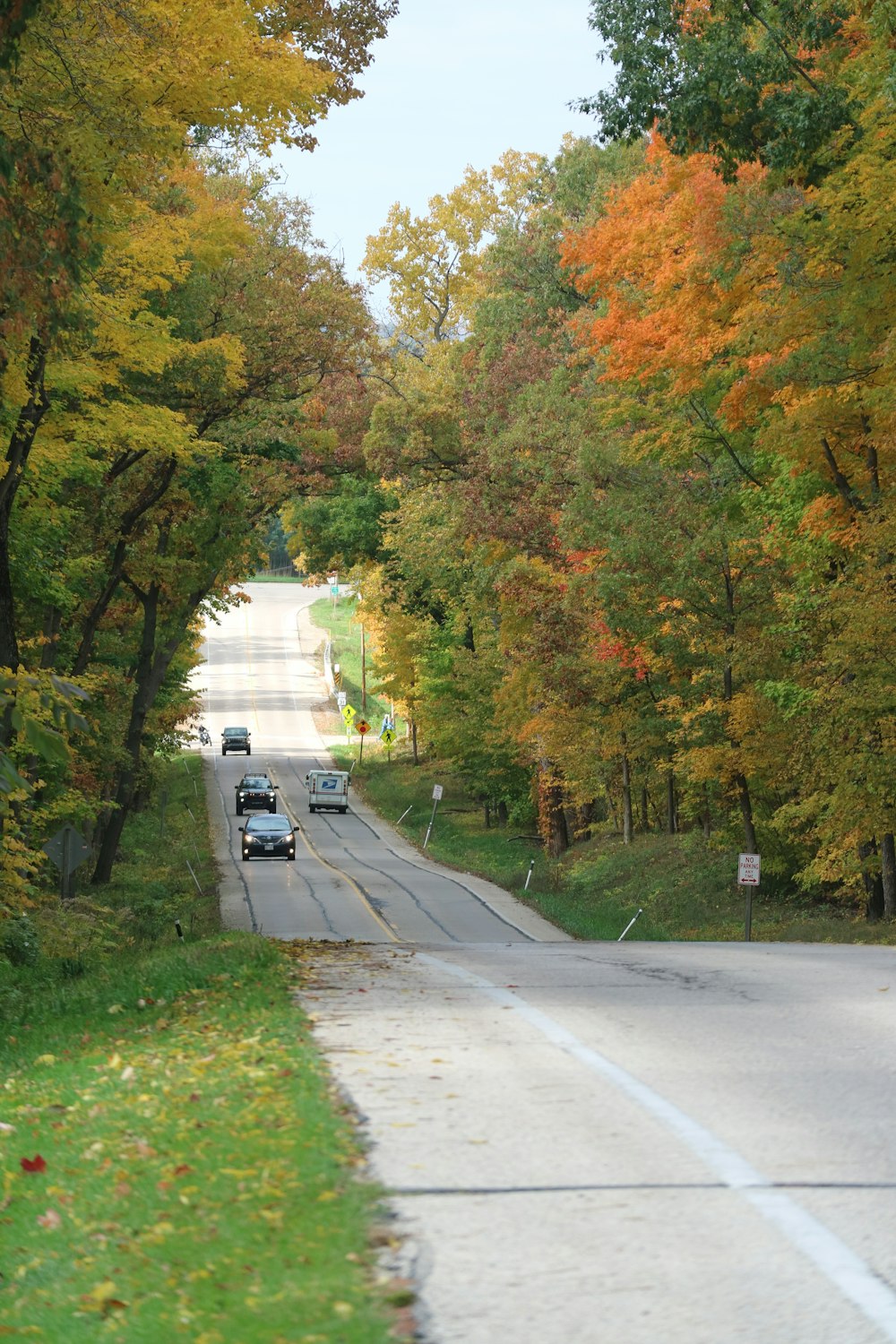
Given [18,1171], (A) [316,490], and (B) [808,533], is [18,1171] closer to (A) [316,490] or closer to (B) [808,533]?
(B) [808,533]

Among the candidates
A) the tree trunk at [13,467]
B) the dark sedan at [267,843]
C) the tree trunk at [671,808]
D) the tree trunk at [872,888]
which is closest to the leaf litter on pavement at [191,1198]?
the tree trunk at [13,467]

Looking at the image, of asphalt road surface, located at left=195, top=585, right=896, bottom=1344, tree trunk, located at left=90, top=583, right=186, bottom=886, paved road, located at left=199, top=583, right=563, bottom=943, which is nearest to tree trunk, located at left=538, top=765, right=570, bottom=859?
paved road, located at left=199, top=583, right=563, bottom=943

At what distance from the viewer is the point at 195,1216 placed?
18.6 feet

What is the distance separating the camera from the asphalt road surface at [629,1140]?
477cm

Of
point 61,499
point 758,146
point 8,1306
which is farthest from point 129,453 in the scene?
point 8,1306

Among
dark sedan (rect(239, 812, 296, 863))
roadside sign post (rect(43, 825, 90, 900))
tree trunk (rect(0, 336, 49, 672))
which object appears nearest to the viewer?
tree trunk (rect(0, 336, 49, 672))

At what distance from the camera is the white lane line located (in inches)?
191

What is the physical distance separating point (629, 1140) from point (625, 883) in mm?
38197

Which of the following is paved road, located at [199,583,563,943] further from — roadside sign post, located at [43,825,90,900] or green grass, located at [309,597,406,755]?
roadside sign post, located at [43,825,90,900]

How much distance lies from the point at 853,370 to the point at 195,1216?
2117 cm

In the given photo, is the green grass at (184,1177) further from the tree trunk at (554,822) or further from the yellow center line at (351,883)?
the tree trunk at (554,822)

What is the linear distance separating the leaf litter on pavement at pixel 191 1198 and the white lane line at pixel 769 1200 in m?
1.39

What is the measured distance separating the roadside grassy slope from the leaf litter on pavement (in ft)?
65.2

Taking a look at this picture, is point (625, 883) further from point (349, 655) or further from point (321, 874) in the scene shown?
point (349, 655)
